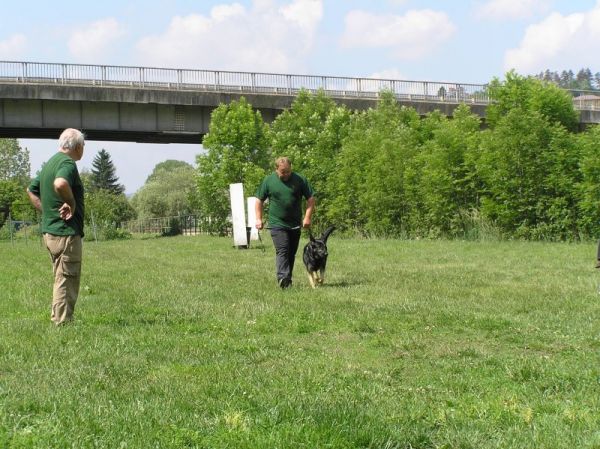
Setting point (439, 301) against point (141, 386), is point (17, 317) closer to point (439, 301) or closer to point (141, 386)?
point (141, 386)

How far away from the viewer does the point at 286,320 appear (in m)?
7.88

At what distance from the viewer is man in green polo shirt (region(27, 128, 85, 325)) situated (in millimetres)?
7652

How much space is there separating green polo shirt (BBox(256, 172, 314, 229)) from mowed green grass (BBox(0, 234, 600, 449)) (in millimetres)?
1024

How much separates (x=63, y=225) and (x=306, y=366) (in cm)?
344

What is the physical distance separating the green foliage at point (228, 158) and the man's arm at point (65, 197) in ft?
89.4

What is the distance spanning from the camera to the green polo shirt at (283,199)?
37.3ft

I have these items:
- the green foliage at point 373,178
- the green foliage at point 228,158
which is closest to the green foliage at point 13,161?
the green foliage at point 228,158

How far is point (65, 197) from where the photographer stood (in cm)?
750

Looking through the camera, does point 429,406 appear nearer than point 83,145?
Yes

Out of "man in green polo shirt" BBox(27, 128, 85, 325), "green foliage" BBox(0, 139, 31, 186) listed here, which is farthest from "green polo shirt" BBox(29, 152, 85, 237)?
"green foliage" BBox(0, 139, 31, 186)

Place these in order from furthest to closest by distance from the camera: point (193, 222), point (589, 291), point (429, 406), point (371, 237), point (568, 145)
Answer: point (193, 222)
point (371, 237)
point (568, 145)
point (589, 291)
point (429, 406)

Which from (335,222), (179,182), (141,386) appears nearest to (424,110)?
(335,222)

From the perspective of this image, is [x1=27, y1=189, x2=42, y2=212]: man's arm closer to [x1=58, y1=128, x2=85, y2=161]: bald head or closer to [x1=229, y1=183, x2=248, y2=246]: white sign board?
[x1=58, y1=128, x2=85, y2=161]: bald head

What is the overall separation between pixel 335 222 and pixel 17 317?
23335 mm
